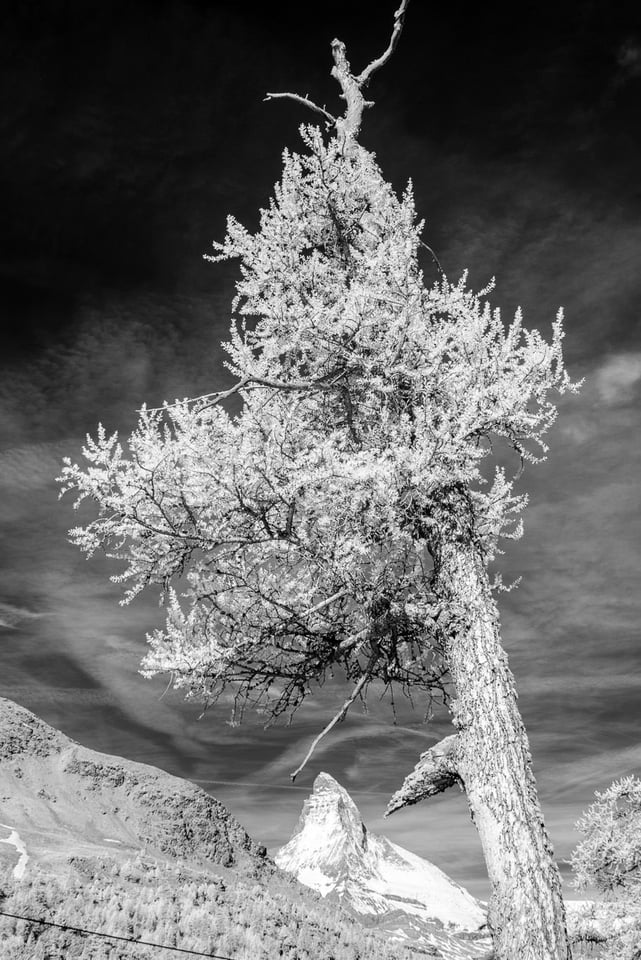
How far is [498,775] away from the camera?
5457mm

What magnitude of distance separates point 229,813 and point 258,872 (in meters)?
6.27

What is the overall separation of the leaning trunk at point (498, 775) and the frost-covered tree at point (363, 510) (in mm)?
15

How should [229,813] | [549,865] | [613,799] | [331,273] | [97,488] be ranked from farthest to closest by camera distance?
1. [229,813]
2. [613,799]
3. [331,273]
4. [97,488]
5. [549,865]

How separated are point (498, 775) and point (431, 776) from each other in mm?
796

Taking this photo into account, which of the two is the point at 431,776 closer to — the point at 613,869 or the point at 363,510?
the point at 363,510

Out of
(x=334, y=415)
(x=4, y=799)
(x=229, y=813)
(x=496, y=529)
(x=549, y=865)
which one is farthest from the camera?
(x=229, y=813)

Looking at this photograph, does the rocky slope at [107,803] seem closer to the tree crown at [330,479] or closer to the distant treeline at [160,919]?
the distant treeline at [160,919]

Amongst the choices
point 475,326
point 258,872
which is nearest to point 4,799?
point 258,872

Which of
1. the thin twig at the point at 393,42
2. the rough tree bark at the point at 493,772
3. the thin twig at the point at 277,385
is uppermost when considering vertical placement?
the thin twig at the point at 393,42

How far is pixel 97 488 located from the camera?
6.25 m

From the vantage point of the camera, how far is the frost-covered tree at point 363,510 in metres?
5.73

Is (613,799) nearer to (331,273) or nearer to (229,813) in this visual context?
(331,273)

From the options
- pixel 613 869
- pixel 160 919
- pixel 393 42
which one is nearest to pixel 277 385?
pixel 393 42

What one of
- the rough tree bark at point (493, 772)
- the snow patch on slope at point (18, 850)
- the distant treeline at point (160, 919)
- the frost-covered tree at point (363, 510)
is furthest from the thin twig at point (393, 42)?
the snow patch on slope at point (18, 850)
